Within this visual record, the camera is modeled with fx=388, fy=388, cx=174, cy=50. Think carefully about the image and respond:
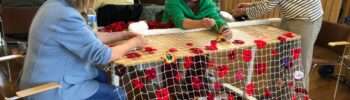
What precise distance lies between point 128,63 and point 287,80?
1093 millimetres

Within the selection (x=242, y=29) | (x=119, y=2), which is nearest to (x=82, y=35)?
(x=242, y=29)

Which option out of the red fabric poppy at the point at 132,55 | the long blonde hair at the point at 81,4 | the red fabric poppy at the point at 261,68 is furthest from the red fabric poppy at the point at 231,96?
the long blonde hair at the point at 81,4

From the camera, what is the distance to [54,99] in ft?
4.50

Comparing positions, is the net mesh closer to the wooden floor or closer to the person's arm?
the person's arm

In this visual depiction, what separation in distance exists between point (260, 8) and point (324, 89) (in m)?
1.02

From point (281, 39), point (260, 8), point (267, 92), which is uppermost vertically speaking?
point (260, 8)

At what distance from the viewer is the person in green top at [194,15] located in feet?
5.81

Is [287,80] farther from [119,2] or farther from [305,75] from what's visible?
[119,2]

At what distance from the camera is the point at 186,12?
183cm

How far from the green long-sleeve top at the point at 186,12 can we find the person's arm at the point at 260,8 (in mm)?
252

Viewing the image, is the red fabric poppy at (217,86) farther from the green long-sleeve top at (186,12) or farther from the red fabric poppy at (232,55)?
the green long-sleeve top at (186,12)

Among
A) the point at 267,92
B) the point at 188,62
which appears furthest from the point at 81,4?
the point at 267,92

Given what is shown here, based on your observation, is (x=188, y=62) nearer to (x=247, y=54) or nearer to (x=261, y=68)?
(x=247, y=54)

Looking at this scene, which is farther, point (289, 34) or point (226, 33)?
point (289, 34)
